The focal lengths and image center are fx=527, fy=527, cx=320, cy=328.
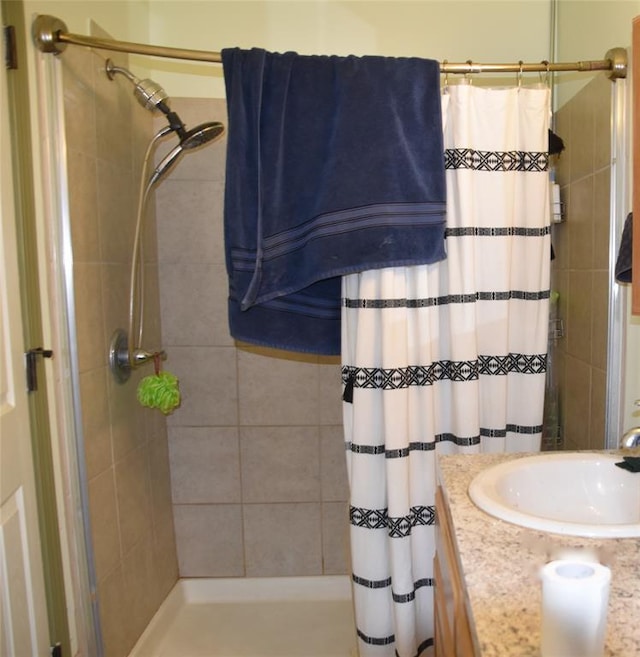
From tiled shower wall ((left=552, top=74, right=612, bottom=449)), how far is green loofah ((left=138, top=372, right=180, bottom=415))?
4.36ft

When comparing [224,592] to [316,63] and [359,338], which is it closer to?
[359,338]

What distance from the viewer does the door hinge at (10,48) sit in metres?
1.22

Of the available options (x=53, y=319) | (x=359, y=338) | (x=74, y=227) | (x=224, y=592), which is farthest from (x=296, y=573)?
(x=74, y=227)

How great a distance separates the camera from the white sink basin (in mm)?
1001

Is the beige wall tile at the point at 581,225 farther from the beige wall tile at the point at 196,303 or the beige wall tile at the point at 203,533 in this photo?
the beige wall tile at the point at 203,533

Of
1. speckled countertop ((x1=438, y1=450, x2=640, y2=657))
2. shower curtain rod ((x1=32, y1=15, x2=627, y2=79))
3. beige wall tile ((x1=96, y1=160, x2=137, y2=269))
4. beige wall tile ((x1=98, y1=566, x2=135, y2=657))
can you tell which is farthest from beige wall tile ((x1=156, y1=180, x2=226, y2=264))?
speckled countertop ((x1=438, y1=450, x2=640, y2=657))

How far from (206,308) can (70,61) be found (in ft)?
3.14

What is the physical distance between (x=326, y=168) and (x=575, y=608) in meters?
1.15

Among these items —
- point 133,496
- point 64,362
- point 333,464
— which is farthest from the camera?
point 333,464

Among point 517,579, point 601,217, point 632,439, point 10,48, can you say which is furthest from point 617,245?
point 10,48

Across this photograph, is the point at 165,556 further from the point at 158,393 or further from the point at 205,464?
the point at 158,393

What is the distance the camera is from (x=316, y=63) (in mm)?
1396

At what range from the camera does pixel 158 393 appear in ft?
5.73

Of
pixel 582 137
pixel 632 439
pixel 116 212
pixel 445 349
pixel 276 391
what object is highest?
pixel 582 137
